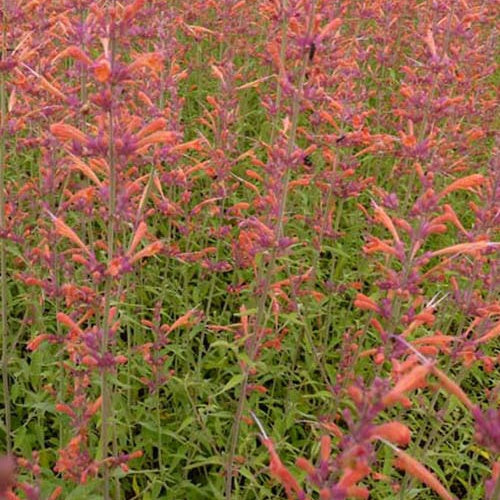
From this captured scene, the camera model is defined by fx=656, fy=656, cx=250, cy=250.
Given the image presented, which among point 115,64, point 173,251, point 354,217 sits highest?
point 115,64

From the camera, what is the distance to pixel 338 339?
5.64m

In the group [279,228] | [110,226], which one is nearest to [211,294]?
[279,228]

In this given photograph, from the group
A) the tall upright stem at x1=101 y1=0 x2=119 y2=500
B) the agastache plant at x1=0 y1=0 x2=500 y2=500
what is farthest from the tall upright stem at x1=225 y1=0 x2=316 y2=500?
the tall upright stem at x1=101 y1=0 x2=119 y2=500

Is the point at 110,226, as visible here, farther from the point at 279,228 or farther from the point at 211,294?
the point at 211,294

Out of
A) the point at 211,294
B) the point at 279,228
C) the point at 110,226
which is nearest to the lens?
the point at 110,226

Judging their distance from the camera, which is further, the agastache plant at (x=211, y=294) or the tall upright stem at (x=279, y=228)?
the tall upright stem at (x=279, y=228)

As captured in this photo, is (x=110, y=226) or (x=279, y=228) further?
(x=279, y=228)

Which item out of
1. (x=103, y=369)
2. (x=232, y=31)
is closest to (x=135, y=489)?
(x=103, y=369)

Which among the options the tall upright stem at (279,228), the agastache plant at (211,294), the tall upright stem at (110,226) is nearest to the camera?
the tall upright stem at (110,226)

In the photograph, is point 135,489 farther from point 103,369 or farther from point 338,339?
point 338,339

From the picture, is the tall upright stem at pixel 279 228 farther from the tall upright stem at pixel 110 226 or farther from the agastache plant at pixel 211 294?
the tall upright stem at pixel 110 226

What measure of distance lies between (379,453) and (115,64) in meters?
3.21

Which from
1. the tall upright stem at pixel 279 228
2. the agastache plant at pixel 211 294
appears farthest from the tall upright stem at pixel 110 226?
the tall upright stem at pixel 279 228

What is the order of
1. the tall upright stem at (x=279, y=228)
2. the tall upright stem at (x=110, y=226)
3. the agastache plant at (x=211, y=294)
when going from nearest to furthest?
1. the tall upright stem at (x=110, y=226)
2. the agastache plant at (x=211, y=294)
3. the tall upright stem at (x=279, y=228)
